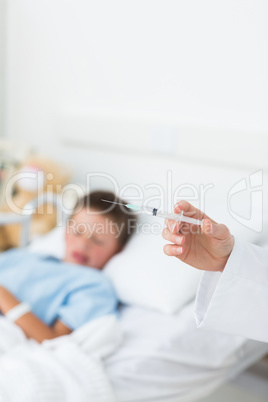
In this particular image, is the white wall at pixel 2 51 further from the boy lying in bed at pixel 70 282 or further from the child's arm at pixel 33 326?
the child's arm at pixel 33 326

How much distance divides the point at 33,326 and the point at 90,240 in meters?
0.22

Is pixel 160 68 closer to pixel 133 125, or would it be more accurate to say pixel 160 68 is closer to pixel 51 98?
pixel 133 125

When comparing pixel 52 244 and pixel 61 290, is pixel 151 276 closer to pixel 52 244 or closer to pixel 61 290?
pixel 61 290

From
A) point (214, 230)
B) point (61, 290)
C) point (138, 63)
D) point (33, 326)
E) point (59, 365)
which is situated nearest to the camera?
point (214, 230)

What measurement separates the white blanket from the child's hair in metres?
0.19

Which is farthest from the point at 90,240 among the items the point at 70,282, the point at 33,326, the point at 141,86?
the point at 141,86

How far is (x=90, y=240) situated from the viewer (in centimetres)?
115

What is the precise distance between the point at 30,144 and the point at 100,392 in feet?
3.92

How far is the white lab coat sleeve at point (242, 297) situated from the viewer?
62cm

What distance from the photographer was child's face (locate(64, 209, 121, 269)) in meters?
1.01

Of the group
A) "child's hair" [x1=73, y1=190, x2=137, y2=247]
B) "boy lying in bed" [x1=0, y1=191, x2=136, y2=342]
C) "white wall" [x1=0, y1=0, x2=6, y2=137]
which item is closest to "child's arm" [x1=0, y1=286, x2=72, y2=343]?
"boy lying in bed" [x1=0, y1=191, x2=136, y2=342]

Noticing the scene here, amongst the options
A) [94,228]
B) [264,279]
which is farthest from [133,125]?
[264,279]

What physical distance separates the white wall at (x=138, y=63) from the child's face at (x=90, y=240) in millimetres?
314

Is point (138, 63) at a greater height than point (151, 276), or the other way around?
point (138, 63)
